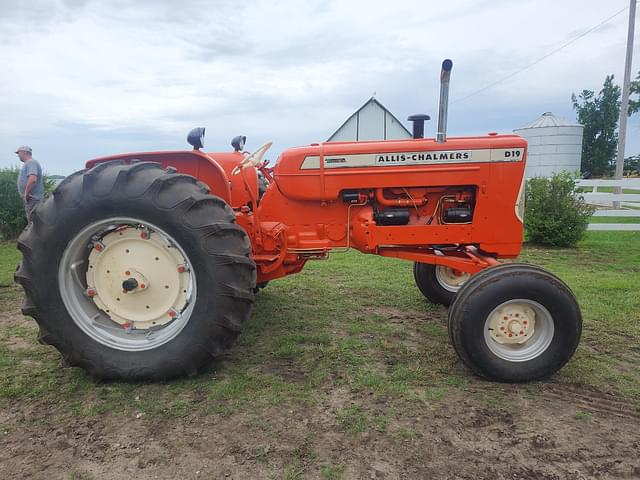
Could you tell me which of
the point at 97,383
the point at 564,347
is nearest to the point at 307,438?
the point at 97,383

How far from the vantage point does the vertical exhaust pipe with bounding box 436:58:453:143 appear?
9.55 feet

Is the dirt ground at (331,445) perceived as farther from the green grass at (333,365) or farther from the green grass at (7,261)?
the green grass at (7,261)

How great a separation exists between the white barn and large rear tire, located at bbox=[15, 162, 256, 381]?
520 inches

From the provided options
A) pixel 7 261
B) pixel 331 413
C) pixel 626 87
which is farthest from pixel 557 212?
pixel 7 261


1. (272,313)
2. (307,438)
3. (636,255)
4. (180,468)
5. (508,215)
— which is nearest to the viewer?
(180,468)

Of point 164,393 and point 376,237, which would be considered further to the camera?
point 376,237

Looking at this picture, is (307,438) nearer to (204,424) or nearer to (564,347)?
(204,424)

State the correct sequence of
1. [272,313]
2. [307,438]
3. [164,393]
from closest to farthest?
[307,438], [164,393], [272,313]

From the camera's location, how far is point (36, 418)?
8.05 ft

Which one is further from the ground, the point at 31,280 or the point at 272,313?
the point at 31,280

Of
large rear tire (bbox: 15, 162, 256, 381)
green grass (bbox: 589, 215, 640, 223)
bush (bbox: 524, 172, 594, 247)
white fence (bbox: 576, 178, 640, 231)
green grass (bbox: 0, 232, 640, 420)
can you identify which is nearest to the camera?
green grass (bbox: 0, 232, 640, 420)

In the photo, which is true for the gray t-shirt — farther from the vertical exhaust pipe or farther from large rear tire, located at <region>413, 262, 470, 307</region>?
the vertical exhaust pipe

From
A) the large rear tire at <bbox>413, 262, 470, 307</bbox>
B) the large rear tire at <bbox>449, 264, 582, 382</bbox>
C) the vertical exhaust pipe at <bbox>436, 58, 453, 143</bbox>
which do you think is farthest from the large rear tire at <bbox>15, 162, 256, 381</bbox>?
the large rear tire at <bbox>413, 262, 470, 307</bbox>

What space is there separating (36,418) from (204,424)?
0.96 meters
